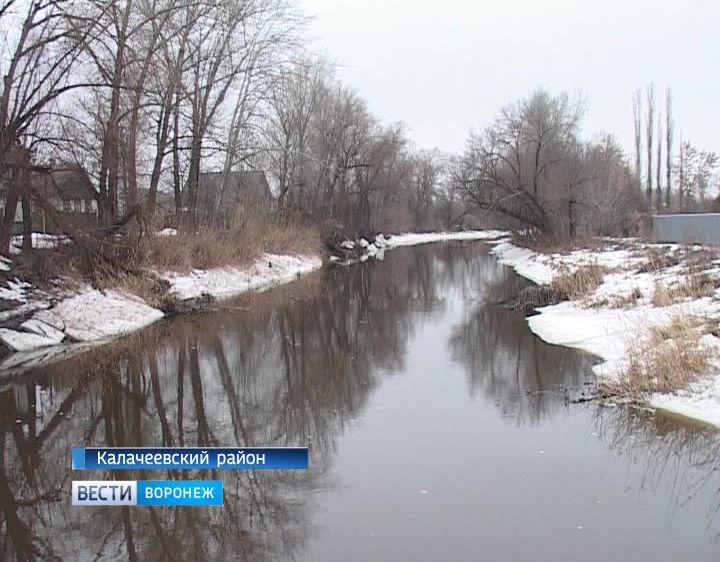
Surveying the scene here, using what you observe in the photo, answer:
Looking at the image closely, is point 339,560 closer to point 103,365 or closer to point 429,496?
point 429,496

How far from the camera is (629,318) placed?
13.6 m

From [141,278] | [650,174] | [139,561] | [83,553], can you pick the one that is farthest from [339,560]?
[650,174]

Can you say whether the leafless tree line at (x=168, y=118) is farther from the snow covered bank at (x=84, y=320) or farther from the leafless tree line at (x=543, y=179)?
the leafless tree line at (x=543, y=179)

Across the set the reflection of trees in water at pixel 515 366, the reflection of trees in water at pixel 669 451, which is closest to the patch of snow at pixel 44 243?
the reflection of trees in water at pixel 515 366

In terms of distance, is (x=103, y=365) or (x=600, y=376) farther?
(x=103, y=365)

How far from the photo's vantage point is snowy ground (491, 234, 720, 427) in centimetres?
862

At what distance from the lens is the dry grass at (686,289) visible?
1378cm

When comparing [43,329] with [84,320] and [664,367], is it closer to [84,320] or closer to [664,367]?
[84,320]

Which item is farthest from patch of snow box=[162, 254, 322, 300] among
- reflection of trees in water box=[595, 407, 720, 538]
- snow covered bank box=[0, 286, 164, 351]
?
reflection of trees in water box=[595, 407, 720, 538]

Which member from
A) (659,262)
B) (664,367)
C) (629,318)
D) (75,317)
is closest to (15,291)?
(75,317)

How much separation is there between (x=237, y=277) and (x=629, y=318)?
52.8ft

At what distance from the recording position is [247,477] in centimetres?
639

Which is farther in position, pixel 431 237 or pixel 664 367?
pixel 431 237

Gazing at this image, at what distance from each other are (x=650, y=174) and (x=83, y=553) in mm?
63615
